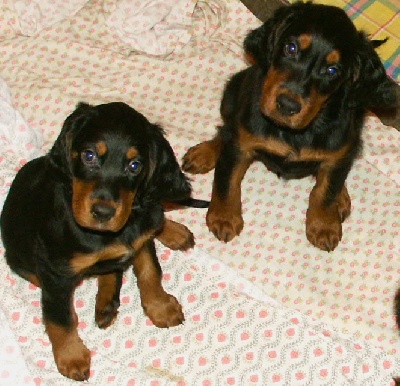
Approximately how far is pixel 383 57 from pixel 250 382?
2.71 metres

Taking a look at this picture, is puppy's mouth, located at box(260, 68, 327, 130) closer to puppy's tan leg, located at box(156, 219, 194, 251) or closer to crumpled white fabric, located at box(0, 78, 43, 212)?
puppy's tan leg, located at box(156, 219, 194, 251)

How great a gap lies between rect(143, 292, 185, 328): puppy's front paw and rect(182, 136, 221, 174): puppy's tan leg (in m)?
1.03

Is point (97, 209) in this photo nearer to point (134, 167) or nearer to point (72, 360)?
point (134, 167)

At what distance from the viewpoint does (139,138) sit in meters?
3.93

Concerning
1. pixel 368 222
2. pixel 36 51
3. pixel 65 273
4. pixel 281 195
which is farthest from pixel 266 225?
pixel 36 51

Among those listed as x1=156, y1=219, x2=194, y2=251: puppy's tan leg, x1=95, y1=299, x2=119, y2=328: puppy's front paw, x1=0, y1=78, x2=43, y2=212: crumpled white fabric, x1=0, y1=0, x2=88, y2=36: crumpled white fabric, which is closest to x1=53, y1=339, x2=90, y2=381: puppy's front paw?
x1=95, y1=299, x2=119, y2=328: puppy's front paw

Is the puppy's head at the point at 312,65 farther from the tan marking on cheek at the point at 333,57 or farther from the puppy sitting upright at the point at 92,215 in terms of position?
the puppy sitting upright at the point at 92,215

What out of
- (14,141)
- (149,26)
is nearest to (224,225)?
(14,141)

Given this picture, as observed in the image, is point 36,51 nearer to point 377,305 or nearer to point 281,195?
point 281,195

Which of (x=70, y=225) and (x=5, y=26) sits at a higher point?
(x=70, y=225)

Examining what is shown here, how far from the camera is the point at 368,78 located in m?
4.53

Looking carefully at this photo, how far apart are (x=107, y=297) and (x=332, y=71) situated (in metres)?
1.82

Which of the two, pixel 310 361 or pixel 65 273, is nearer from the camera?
pixel 65 273

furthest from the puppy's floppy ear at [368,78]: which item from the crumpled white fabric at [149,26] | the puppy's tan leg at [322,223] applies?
the crumpled white fabric at [149,26]
